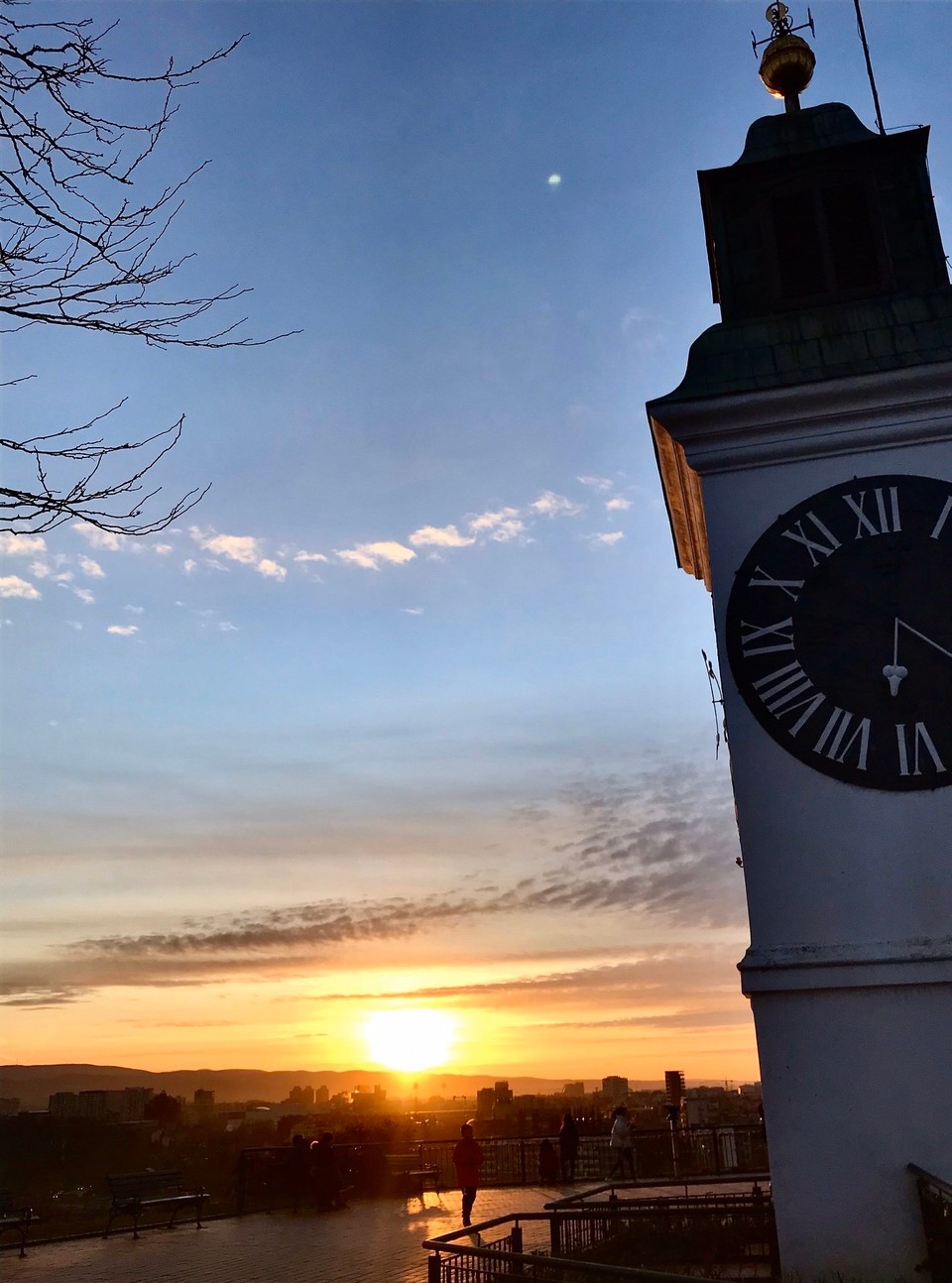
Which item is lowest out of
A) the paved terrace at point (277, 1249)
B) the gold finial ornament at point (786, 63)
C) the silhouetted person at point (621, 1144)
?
the paved terrace at point (277, 1249)

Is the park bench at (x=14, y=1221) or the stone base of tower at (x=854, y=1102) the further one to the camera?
the park bench at (x=14, y=1221)

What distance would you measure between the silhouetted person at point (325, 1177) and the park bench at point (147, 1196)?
236cm

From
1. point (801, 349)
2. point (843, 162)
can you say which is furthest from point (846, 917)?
point (843, 162)

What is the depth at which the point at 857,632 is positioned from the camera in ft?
39.5

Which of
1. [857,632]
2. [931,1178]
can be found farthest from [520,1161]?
[857,632]

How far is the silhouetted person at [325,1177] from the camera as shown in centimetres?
2191

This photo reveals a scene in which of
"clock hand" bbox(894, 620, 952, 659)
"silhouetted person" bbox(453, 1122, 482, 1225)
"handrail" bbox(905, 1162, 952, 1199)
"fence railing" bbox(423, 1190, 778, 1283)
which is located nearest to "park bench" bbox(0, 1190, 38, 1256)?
"silhouetted person" bbox(453, 1122, 482, 1225)

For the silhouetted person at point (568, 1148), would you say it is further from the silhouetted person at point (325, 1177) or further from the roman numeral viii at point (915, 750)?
the roman numeral viii at point (915, 750)

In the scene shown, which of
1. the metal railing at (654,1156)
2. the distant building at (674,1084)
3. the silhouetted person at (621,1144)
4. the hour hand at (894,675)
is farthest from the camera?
the distant building at (674,1084)

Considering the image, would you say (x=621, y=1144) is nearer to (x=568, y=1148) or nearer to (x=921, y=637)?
(x=568, y=1148)

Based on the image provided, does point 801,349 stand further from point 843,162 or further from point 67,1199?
point 67,1199

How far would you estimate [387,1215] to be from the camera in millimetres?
20391

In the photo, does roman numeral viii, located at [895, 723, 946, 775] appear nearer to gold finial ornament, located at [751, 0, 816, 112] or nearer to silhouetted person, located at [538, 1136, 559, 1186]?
gold finial ornament, located at [751, 0, 816, 112]

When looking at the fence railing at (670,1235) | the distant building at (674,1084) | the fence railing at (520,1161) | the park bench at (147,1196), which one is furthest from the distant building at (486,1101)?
the fence railing at (670,1235)
